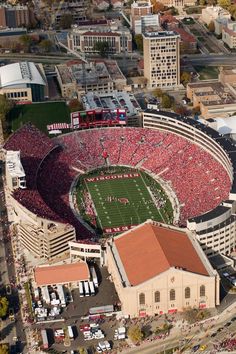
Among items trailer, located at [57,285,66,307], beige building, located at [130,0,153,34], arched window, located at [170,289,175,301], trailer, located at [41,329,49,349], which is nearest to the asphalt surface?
trailer, located at [41,329,49,349]

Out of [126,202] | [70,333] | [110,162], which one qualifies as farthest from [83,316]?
[110,162]

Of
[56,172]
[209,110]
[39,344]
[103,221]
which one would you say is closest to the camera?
[39,344]

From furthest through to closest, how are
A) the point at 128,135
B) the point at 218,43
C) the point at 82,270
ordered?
1. the point at 218,43
2. the point at 128,135
3. the point at 82,270

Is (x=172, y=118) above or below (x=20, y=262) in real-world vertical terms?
above

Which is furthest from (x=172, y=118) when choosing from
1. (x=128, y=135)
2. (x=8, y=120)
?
(x=8, y=120)

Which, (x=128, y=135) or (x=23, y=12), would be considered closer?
(x=128, y=135)

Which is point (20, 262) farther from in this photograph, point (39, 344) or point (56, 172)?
point (56, 172)

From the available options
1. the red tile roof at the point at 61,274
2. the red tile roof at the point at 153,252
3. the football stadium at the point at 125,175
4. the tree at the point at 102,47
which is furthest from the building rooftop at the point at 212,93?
the red tile roof at the point at 61,274

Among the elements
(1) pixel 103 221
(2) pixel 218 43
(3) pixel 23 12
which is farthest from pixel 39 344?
(3) pixel 23 12
